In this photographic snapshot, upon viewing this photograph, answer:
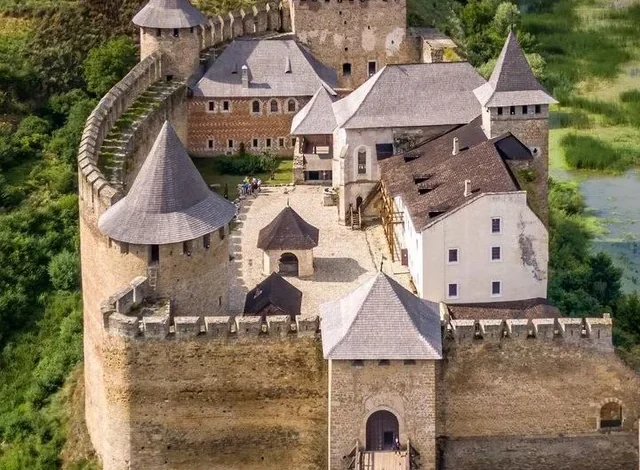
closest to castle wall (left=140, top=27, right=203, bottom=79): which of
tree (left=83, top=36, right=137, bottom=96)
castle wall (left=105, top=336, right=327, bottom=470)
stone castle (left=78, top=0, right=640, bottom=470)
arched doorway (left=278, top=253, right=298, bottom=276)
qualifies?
tree (left=83, top=36, right=137, bottom=96)

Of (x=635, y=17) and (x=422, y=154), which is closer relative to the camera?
(x=422, y=154)

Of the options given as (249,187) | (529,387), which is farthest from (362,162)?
(529,387)

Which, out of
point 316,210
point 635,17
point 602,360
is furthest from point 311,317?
point 635,17

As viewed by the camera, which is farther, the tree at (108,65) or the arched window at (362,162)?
the tree at (108,65)

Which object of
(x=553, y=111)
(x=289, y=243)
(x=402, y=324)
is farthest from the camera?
(x=553, y=111)

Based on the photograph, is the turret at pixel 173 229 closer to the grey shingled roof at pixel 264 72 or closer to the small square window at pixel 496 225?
the small square window at pixel 496 225

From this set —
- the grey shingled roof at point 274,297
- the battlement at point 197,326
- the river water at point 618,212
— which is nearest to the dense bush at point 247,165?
the river water at point 618,212

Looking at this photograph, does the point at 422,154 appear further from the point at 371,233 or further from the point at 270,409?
the point at 270,409
